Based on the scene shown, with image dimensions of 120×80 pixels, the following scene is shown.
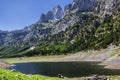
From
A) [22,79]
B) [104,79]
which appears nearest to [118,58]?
[104,79]

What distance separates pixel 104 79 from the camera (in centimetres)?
5256

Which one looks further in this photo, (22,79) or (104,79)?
(104,79)

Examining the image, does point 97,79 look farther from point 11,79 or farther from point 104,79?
point 11,79

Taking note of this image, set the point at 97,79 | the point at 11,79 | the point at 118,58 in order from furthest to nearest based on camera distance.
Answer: the point at 118,58, the point at 97,79, the point at 11,79

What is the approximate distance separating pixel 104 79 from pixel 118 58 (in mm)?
105937

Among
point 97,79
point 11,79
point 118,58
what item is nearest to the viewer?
point 11,79

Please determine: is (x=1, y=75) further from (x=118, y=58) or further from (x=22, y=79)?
(x=118, y=58)

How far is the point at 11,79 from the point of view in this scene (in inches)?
1013

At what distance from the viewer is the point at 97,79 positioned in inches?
2037

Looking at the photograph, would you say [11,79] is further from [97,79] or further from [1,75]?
[97,79]

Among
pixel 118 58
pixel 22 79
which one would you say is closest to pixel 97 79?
pixel 22 79

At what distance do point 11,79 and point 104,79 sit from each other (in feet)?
98.9

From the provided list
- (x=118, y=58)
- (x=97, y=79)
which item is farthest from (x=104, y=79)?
(x=118, y=58)

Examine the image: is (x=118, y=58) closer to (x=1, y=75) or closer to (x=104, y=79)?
(x=104, y=79)
